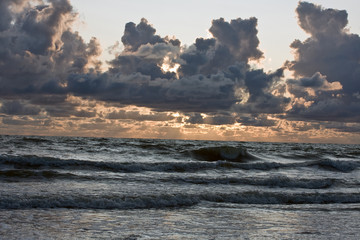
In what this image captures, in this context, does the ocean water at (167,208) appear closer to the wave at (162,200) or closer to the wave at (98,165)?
the wave at (162,200)

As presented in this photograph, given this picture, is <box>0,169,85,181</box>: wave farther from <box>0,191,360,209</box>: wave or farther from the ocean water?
<box>0,191,360,209</box>: wave

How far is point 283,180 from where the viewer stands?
19125 mm

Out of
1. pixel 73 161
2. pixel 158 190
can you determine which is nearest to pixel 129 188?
pixel 158 190

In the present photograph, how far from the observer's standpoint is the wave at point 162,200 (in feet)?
36.6

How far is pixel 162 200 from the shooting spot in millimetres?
12523

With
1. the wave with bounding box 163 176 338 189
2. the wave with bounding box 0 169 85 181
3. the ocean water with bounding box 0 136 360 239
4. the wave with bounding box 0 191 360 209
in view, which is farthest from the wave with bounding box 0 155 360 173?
Result: the wave with bounding box 0 191 360 209

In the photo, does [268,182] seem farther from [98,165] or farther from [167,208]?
[98,165]

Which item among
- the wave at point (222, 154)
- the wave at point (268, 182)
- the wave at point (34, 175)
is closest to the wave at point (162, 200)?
the wave at point (268, 182)

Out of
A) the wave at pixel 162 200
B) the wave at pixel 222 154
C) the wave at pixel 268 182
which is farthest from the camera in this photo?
the wave at pixel 222 154

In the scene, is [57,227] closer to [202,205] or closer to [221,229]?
[221,229]

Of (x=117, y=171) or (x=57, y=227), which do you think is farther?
(x=117, y=171)

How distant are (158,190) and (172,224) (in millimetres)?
5266

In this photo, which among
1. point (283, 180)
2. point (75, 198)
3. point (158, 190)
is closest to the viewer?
point (75, 198)

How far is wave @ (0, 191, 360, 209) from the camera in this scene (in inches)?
439
